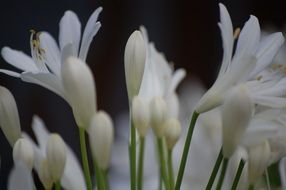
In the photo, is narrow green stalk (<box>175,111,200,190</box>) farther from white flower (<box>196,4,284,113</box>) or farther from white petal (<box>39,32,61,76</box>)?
white petal (<box>39,32,61,76</box>)

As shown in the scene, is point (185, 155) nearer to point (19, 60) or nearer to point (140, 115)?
point (140, 115)

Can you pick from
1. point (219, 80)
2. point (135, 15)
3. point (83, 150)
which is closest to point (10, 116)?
point (83, 150)

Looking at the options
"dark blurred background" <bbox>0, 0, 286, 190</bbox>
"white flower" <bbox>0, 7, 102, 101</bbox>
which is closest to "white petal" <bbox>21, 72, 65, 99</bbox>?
"white flower" <bbox>0, 7, 102, 101</bbox>

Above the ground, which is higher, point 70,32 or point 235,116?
point 70,32

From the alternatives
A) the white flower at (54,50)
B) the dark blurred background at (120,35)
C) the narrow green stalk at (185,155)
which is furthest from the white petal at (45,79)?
the dark blurred background at (120,35)

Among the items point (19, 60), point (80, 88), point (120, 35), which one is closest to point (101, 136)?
point (80, 88)
